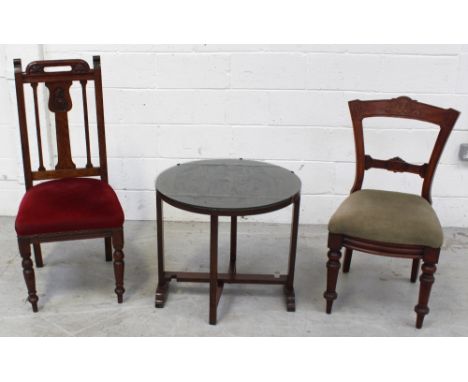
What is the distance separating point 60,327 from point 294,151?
1.60 m

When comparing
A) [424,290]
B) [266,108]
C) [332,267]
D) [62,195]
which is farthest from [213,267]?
[266,108]

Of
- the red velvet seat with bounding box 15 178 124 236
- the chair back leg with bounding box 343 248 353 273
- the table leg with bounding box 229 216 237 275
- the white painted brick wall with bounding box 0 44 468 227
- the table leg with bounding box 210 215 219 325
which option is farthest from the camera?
the white painted brick wall with bounding box 0 44 468 227

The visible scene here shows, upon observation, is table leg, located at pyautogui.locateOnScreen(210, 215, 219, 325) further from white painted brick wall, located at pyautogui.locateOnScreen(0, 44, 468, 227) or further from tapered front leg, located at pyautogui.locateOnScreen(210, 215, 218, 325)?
white painted brick wall, located at pyautogui.locateOnScreen(0, 44, 468, 227)

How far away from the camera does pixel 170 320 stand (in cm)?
244

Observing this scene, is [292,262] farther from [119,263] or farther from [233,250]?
[119,263]

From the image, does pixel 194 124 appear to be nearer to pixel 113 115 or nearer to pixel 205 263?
pixel 113 115

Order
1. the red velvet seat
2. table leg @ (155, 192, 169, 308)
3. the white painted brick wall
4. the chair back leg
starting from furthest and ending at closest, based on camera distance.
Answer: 1. the white painted brick wall
2. the chair back leg
3. table leg @ (155, 192, 169, 308)
4. the red velvet seat

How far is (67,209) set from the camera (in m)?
2.41

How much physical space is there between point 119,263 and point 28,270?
0.39 m

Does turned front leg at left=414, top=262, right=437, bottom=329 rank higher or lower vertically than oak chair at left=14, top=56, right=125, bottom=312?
lower

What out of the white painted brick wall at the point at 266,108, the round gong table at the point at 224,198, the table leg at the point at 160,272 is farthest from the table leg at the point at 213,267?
the white painted brick wall at the point at 266,108

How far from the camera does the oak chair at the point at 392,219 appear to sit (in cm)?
229

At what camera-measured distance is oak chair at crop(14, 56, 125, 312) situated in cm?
236

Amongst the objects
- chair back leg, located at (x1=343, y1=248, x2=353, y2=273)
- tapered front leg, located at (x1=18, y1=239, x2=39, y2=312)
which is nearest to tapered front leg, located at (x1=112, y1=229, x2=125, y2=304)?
tapered front leg, located at (x1=18, y1=239, x2=39, y2=312)
